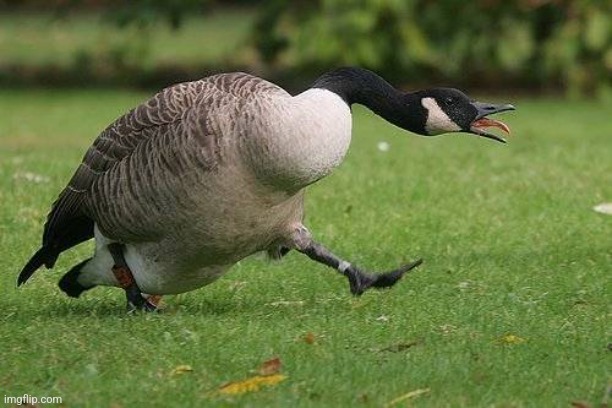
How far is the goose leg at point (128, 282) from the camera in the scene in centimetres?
716

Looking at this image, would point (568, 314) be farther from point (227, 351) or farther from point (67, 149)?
point (67, 149)

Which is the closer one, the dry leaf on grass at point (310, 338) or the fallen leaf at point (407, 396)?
the fallen leaf at point (407, 396)

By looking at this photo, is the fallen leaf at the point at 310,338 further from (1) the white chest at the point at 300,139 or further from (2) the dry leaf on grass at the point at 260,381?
(1) the white chest at the point at 300,139

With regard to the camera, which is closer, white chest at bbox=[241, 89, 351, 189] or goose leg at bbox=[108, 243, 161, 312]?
white chest at bbox=[241, 89, 351, 189]

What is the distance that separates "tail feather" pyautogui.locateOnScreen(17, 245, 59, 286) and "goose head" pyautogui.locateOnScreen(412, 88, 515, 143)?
1.97 metres

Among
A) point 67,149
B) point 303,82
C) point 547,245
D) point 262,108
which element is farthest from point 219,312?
point 303,82

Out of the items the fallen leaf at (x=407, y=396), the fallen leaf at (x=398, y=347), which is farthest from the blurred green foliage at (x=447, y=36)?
the fallen leaf at (x=407, y=396)

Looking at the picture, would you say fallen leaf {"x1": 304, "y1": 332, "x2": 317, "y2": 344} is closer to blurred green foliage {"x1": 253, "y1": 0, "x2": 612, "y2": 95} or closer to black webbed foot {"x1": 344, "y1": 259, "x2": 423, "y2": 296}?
black webbed foot {"x1": 344, "y1": 259, "x2": 423, "y2": 296}

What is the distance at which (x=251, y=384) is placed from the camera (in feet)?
18.5

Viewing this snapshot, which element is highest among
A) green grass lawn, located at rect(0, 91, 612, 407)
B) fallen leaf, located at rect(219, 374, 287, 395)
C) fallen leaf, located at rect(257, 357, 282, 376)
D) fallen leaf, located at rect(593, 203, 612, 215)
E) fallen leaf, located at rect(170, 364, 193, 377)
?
fallen leaf, located at rect(219, 374, 287, 395)

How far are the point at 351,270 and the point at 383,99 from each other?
0.84m

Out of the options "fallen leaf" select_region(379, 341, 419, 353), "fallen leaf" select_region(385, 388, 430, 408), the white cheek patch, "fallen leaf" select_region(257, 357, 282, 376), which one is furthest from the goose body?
"fallen leaf" select_region(385, 388, 430, 408)

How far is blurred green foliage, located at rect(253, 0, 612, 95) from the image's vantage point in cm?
1845

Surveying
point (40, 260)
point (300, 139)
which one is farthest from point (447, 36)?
point (300, 139)
